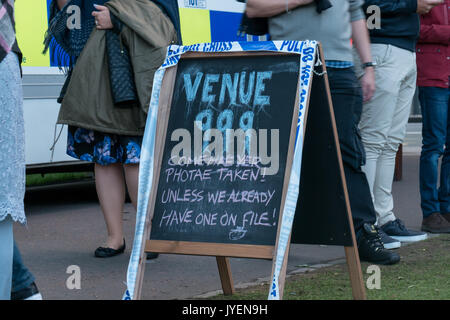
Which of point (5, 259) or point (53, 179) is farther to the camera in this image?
point (53, 179)

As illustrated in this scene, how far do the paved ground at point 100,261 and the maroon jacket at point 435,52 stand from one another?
3.79 ft

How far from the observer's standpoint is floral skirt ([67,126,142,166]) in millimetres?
5473

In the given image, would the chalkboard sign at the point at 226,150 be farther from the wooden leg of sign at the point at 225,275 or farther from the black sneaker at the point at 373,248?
the black sneaker at the point at 373,248

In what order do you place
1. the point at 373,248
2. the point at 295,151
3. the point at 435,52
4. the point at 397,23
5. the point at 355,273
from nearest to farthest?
the point at 295,151, the point at 355,273, the point at 373,248, the point at 397,23, the point at 435,52

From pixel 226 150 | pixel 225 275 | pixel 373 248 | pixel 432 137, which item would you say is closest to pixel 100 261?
pixel 225 275

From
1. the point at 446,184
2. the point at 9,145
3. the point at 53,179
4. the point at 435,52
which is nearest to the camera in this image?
the point at 9,145

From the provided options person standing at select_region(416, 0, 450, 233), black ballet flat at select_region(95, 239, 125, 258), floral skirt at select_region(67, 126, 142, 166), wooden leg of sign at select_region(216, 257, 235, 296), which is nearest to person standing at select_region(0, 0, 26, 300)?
wooden leg of sign at select_region(216, 257, 235, 296)

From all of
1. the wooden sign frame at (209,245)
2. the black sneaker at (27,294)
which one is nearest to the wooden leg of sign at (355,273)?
the wooden sign frame at (209,245)

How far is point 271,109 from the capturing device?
13.2 feet

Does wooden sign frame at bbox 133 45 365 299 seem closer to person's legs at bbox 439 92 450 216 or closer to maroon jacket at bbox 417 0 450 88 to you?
maroon jacket at bbox 417 0 450 88

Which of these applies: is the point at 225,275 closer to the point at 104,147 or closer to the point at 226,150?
the point at 226,150

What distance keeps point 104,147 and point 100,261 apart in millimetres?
701

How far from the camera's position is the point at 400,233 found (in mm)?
6059
